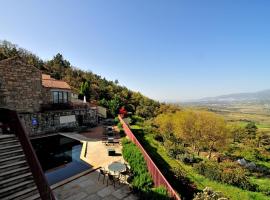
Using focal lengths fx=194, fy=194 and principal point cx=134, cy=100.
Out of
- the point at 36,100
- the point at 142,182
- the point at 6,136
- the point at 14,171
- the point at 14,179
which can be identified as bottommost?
the point at 142,182

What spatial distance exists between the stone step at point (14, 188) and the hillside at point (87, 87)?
1155 inches

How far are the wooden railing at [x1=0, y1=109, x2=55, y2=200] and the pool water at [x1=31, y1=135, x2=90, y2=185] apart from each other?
3816 mm

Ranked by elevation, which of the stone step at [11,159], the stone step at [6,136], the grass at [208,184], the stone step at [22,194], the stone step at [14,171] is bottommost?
the grass at [208,184]

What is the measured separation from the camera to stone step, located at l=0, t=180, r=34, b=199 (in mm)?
7825

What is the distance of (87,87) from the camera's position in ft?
139

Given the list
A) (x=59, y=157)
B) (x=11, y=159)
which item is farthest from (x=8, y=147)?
(x=59, y=157)

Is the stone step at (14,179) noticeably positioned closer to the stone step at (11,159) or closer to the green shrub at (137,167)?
the stone step at (11,159)

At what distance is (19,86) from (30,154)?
643 inches

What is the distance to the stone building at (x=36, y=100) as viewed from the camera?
21.3 metres

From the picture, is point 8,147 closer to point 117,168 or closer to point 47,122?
point 117,168

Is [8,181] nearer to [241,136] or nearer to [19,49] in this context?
[241,136]

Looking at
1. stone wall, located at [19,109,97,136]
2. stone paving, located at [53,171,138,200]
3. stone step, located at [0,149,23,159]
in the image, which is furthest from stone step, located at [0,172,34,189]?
stone wall, located at [19,109,97,136]

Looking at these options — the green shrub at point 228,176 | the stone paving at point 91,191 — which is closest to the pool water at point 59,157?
the stone paving at point 91,191

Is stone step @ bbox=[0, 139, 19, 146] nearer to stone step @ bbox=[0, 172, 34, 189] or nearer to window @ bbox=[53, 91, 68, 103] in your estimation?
stone step @ bbox=[0, 172, 34, 189]
